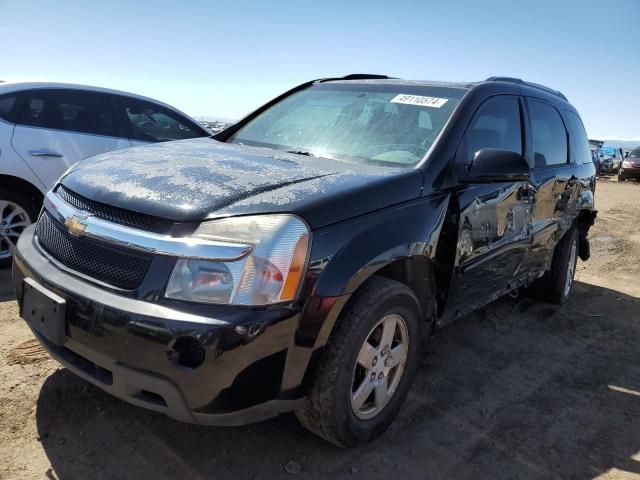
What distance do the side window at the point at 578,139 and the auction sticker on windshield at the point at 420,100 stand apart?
2050 mm

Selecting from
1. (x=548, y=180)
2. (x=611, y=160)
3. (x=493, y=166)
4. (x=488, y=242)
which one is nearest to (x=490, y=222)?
(x=488, y=242)

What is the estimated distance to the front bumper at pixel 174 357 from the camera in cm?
195

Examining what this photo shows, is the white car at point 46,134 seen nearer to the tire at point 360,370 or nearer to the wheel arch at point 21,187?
the wheel arch at point 21,187

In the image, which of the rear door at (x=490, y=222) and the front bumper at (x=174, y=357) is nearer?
the front bumper at (x=174, y=357)

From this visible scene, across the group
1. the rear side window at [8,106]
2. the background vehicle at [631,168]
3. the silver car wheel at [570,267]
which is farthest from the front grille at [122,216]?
the background vehicle at [631,168]

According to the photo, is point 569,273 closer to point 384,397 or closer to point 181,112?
point 384,397

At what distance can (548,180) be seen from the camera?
13.3ft

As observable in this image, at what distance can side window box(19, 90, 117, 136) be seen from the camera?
4.86m

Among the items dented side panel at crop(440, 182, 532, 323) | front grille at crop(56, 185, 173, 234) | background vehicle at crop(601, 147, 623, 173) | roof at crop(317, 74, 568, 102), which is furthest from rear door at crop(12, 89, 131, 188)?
background vehicle at crop(601, 147, 623, 173)

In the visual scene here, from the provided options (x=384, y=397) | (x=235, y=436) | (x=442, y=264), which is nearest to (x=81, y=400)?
Answer: (x=235, y=436)

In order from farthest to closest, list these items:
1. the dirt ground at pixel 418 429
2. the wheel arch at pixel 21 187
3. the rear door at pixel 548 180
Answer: the wheel arch at pixel 21 187, the rear door at pixel 548 180, the dirt ground at pixel 418 429

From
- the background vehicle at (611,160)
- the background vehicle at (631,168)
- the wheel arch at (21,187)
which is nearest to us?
the wheel arch at (21,187)

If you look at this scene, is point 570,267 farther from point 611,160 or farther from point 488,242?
point 611,160

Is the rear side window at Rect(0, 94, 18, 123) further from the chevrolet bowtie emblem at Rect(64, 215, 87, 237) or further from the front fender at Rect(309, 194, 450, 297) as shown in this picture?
the front fender at Rect(309, 194, 450, 297)
